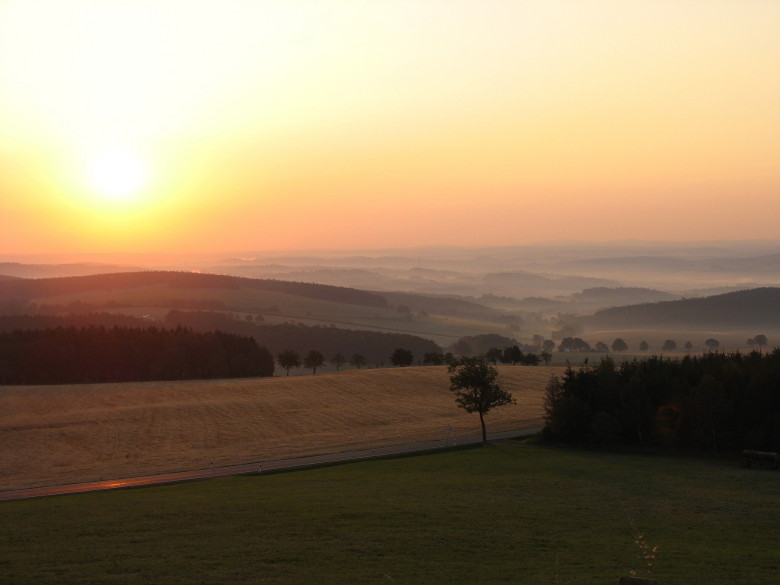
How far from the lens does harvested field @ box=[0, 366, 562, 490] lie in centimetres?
5434

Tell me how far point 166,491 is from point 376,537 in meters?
18.8

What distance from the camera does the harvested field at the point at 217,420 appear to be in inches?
2140

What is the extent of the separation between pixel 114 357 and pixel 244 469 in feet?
275

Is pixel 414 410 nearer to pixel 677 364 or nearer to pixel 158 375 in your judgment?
pixel 677 364

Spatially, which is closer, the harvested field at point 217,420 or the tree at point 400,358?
the harvested field at point 217,420

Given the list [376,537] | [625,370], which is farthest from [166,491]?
[625,370]

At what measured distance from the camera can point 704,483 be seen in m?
40.1

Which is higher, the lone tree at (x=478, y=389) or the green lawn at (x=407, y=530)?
the lone tree at (x=478, y=389)

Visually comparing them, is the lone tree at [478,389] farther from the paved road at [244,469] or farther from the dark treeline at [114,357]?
the dark treeline at [114,357]

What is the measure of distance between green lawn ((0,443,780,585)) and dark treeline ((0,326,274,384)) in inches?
3384

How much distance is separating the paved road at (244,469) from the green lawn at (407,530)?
11.9 feet

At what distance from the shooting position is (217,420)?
7275cm

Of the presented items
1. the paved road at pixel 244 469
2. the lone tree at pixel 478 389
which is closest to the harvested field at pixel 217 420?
the paved road at pixel 244 469

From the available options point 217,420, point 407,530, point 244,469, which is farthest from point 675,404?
point 217,420
